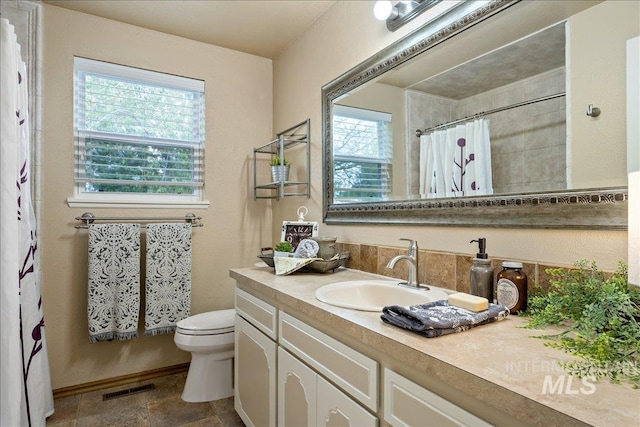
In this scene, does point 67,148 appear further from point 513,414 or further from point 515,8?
point 513,414

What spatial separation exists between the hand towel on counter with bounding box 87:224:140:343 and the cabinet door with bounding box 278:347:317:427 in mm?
1378

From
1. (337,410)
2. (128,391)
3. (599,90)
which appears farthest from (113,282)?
(599,90)

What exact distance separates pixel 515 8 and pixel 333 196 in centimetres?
129

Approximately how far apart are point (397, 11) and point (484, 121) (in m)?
0.73

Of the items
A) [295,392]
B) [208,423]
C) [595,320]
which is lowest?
[208,423]

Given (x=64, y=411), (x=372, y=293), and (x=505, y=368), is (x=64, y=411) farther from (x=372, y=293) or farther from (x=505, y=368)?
(x=505, y=368)

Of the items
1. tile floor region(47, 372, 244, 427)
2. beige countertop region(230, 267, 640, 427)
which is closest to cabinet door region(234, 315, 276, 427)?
tile floor region(47, 372, 244, 427)

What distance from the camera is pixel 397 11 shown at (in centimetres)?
169

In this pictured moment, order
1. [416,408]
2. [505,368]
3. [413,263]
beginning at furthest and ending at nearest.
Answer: [413,263] → [416,408] → [505,368]

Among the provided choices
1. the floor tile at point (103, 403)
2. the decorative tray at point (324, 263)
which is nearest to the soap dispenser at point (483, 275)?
the decorative tray at point (324, 263)

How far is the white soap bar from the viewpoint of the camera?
104 centimetres

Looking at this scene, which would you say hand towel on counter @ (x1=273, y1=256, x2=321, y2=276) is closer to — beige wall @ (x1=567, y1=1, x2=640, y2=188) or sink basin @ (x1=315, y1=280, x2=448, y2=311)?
sink basin @ (x1=315, y1=280, x2=448, y2=311)

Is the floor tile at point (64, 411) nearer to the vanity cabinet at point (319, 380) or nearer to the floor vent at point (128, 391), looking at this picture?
the floor vent at point (128, 391)

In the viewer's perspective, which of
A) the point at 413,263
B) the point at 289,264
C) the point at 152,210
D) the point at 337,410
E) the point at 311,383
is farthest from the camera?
the point at 152,210
